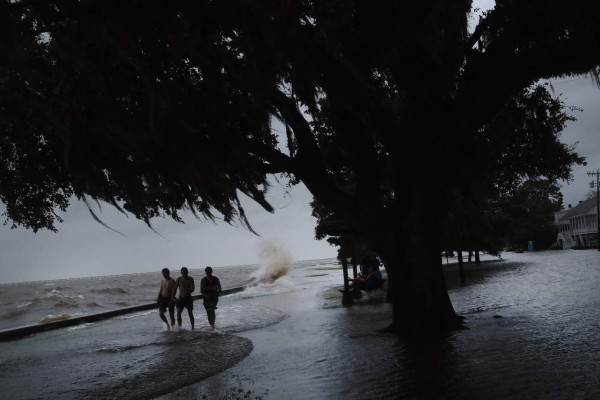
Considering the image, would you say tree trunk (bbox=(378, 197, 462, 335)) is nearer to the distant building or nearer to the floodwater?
the floodwater

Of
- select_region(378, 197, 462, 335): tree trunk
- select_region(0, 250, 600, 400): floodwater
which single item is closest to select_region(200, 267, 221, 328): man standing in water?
select_region(0, 250, 600, 400): floodwater

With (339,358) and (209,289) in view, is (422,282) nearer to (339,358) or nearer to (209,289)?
(339,358)

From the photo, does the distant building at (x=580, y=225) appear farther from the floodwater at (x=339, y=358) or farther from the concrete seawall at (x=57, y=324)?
the floodwater at (x=339, y=358)

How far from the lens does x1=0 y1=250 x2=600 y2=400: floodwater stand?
645cm

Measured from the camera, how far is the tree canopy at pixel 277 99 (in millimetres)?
6145

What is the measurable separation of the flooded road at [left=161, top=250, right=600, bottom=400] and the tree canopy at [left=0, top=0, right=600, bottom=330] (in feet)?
4.91

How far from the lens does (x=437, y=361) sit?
305 inches

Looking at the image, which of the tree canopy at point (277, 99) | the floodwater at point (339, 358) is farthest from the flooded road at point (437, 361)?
the tree canopy at point (277, 99)

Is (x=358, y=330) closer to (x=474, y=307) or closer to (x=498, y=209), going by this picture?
(x=474, y=307)

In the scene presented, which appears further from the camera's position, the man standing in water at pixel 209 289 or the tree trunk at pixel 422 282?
the man standing in water at pixel 209 289

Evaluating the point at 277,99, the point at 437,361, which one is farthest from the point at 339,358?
the point at 277,99

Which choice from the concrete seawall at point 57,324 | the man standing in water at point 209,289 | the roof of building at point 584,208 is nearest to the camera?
the man standing in water at point 209,289

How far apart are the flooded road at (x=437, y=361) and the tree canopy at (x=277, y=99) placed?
150 cm

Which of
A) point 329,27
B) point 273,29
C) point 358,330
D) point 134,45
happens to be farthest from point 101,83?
point 358,330
